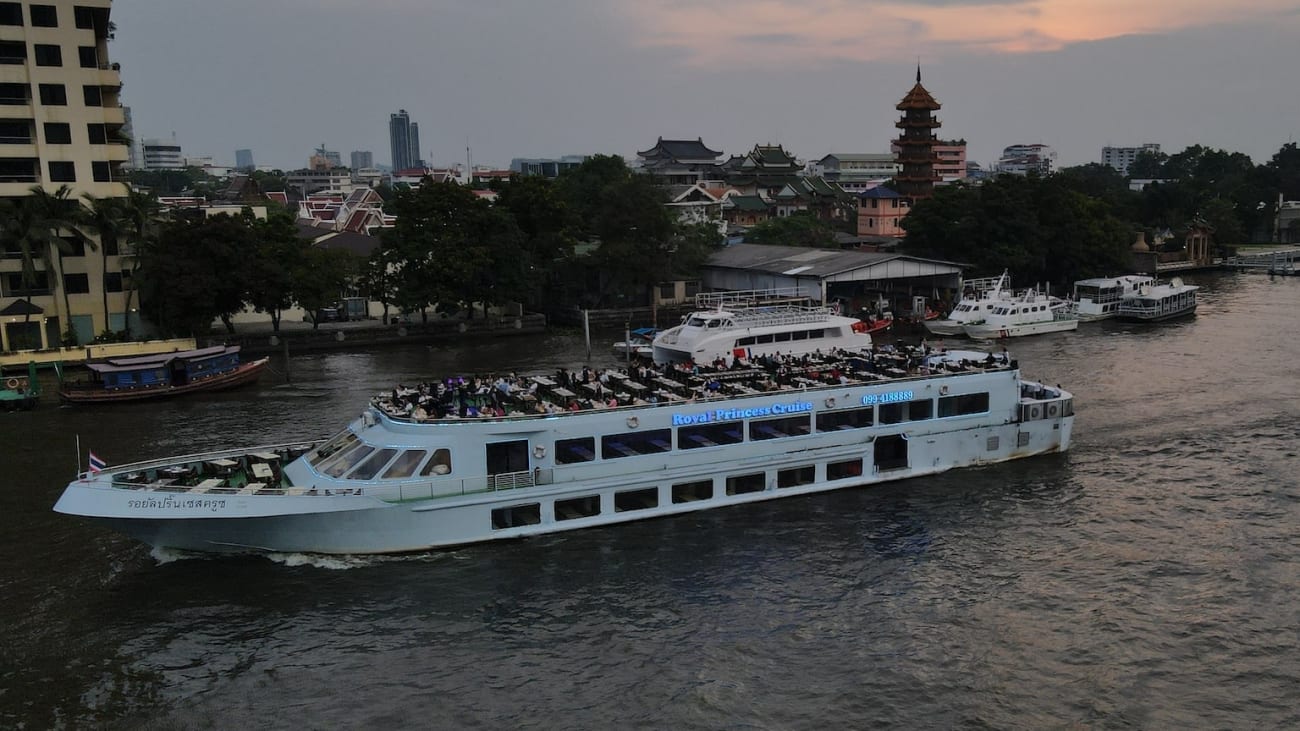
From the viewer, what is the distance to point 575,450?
25.7 metres

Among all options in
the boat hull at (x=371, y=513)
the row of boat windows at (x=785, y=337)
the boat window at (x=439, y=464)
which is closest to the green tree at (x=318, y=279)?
the row of boat windows at (x=785, y=337)

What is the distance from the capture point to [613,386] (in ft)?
97.7

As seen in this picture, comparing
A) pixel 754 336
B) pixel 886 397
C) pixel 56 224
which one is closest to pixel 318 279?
pixel 56 224

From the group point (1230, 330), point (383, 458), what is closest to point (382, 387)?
point (383, 458)

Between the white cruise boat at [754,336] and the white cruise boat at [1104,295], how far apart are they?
83.2 ft

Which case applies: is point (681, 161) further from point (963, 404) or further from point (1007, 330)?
point (963, 404)

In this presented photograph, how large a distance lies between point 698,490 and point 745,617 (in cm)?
623

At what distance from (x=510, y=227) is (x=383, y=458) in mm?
39509

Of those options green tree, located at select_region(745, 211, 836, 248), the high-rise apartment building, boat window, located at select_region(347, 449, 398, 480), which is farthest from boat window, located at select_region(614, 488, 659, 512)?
green tree, located at select_region(745, 211, 836, 248)

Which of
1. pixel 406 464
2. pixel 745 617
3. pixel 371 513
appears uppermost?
pixel 406 464

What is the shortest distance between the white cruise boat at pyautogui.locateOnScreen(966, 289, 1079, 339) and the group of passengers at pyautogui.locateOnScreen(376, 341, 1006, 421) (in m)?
26.0

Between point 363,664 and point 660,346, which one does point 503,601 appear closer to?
point 363,664

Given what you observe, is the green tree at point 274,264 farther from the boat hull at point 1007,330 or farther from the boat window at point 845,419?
the boat hull at point 1007,330

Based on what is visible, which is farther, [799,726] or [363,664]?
[363,664]
